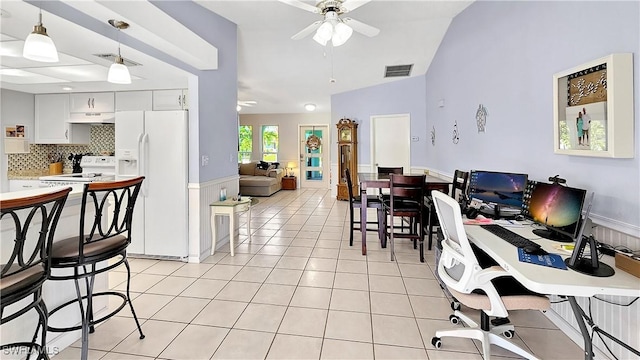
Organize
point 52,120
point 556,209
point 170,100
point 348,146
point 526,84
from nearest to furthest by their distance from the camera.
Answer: point 556,209 → point 526,84 → point 170,100 → point 52,120 → point 348,146

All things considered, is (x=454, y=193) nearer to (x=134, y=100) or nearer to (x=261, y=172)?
(x=134, y=100)

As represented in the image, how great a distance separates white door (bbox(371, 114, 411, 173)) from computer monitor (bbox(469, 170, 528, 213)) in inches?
148

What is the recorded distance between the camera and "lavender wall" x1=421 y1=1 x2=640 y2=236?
169 cm

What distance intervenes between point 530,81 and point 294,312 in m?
2.74

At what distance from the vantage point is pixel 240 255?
11.9 ft

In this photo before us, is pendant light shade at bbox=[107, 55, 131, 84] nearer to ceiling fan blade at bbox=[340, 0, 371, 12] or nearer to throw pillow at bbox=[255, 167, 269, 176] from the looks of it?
ceiling fan blade at bbox=[340, 0, 371, 12]

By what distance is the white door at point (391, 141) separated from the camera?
6.61 metres

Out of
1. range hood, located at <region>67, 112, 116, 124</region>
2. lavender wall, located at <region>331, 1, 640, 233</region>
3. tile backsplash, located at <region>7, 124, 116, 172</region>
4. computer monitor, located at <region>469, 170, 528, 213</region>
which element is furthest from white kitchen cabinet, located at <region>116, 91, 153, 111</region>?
lavender wall, located at <region>331, 1, 640, 233</region>

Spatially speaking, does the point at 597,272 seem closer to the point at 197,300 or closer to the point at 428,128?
the point at 197,300

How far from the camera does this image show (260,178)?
8641 mm

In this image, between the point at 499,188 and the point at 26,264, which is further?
the point at 499,188

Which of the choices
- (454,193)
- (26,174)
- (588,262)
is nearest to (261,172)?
(26,174)

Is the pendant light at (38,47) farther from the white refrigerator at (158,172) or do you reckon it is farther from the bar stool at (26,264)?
the white refrigerator at (158,172)

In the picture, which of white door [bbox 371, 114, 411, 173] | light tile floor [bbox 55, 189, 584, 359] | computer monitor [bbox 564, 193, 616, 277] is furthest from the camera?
white door [bbox 371, 114, 411, 173]
